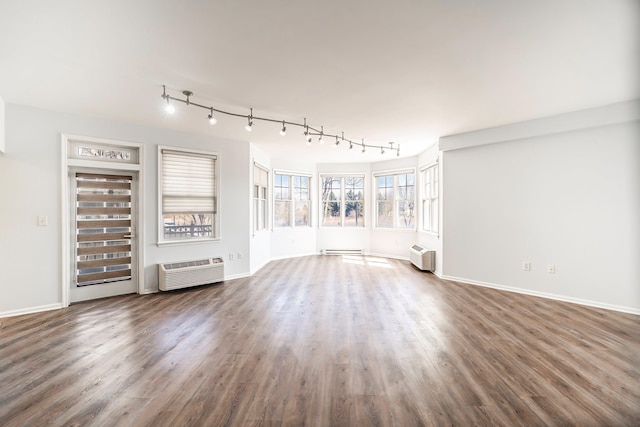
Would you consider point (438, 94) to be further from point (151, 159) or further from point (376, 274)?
point (151, 159)

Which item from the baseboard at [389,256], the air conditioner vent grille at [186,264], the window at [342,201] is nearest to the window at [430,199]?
the baseboard at [389,256]

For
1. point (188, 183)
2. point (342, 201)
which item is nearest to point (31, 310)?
point (188, 183)

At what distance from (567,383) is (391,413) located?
59.6 inches

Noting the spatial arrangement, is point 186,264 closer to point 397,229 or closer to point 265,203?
point 265,203

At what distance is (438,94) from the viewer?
342 cm

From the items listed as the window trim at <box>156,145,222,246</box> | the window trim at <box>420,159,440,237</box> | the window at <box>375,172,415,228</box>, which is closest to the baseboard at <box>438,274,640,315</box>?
the window trim at <box>420,159,440,237</box>

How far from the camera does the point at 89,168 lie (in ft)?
14.1

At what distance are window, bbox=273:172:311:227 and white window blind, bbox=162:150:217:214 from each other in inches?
95.4

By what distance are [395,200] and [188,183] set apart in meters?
5.29

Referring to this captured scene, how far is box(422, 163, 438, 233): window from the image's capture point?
20.5 ft

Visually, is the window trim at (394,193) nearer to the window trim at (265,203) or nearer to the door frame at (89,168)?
the window trim at (265,203)

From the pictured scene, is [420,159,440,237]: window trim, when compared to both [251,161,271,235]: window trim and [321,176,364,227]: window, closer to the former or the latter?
[321,176,364,227]: window

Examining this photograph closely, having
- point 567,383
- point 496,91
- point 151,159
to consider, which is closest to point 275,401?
point 567,383

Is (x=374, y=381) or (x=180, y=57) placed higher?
(x=180, y=57)
